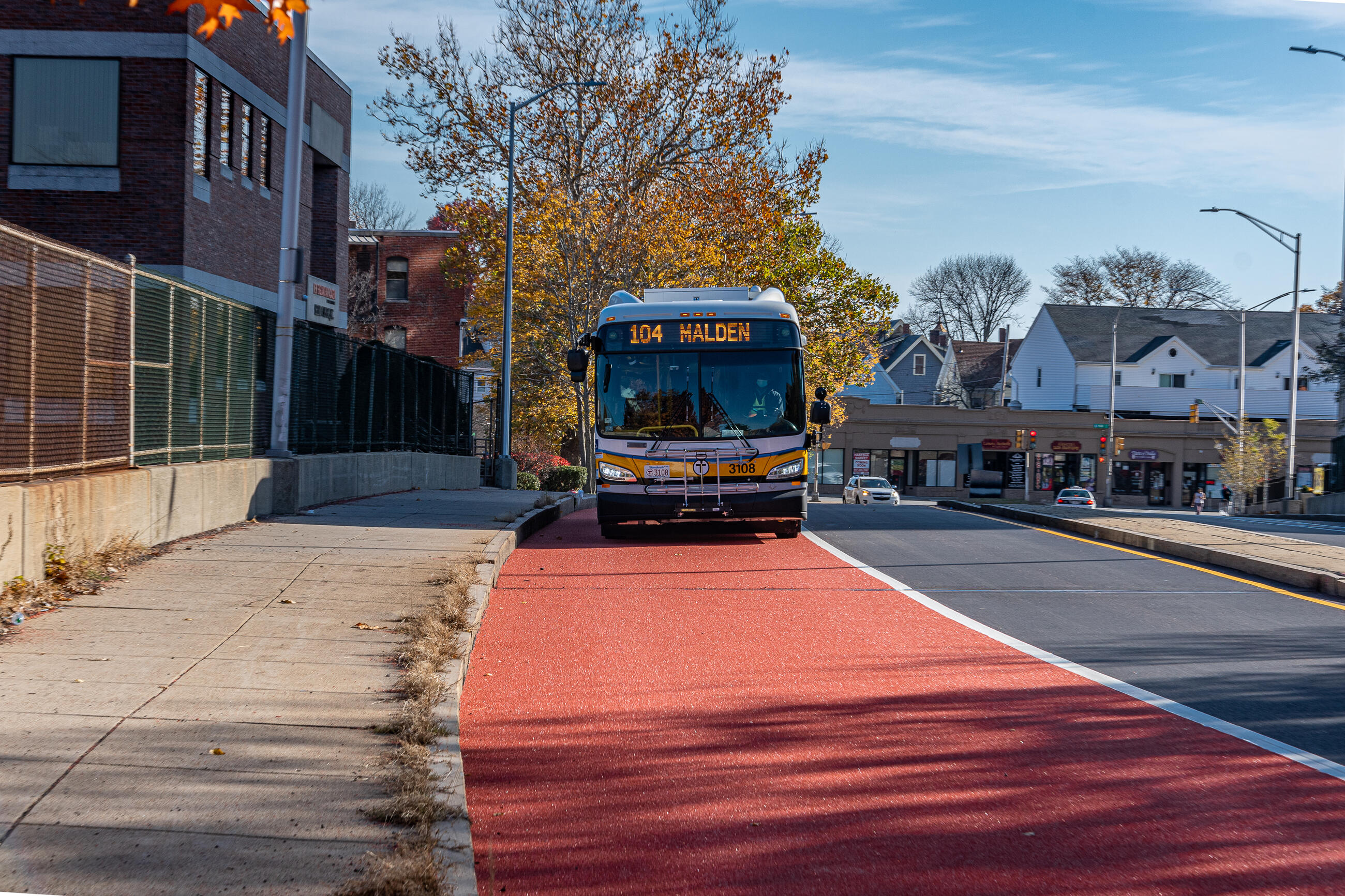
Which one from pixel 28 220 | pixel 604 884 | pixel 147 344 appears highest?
pixel 28 220

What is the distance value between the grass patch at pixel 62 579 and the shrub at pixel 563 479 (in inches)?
1136

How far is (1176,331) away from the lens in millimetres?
74188

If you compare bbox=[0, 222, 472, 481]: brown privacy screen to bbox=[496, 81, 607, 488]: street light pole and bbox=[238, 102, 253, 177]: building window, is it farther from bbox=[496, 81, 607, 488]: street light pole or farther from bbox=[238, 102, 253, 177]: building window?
bbox=[496, 81, 607, 488]: street light pole

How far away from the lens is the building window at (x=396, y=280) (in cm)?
5169

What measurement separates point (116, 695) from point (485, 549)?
662 cm

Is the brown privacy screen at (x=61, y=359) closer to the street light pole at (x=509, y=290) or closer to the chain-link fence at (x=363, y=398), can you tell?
the chain-link fence at (x=363, y=398)

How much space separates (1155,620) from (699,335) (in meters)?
7.92

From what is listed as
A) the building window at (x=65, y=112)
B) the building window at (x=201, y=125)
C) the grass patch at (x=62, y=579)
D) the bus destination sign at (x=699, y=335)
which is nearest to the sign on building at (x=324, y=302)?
the building window at (x=201, y=125)

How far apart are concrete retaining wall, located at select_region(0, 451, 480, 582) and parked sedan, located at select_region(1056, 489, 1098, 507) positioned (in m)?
40.3

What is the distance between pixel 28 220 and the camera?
21812mm

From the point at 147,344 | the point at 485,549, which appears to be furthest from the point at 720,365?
the point at 147,344

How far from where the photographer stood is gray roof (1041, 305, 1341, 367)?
238 feet

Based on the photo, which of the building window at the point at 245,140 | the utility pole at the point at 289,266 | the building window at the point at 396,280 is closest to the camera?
the utility pole at the point at 289,266

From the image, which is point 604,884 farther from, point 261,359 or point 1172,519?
point 1172,519
